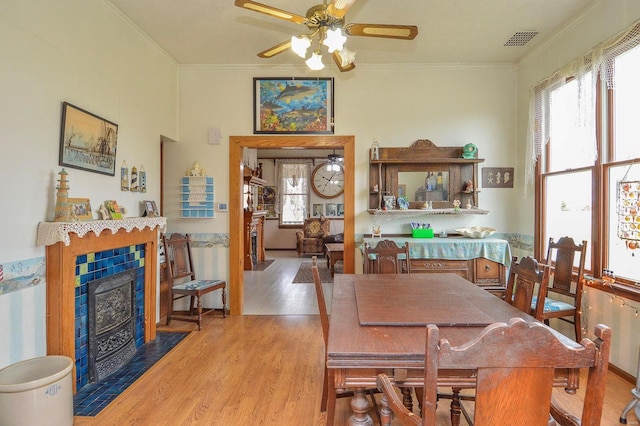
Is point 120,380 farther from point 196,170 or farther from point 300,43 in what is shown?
point 300,43

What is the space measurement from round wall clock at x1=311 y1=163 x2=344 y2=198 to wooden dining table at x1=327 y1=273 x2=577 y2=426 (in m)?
7.58

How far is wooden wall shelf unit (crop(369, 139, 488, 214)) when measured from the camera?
4.18 meters

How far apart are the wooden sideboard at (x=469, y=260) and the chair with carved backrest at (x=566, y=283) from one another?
1.58 feet

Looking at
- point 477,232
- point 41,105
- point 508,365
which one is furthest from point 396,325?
point 477,232

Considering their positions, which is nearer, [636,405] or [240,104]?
[636,405]

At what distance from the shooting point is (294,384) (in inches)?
100

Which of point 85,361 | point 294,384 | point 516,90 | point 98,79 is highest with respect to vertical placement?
point 516,90

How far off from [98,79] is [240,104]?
1.66m

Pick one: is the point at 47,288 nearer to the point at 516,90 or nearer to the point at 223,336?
A: the point at 223,336

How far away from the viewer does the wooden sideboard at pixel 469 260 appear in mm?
3689

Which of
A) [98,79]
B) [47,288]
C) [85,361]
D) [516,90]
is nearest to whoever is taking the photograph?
[47,288]

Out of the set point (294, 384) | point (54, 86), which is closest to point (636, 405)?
point (294, 384)

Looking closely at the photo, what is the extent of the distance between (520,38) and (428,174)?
1679 millimetres

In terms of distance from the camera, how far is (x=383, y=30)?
2.22 m
